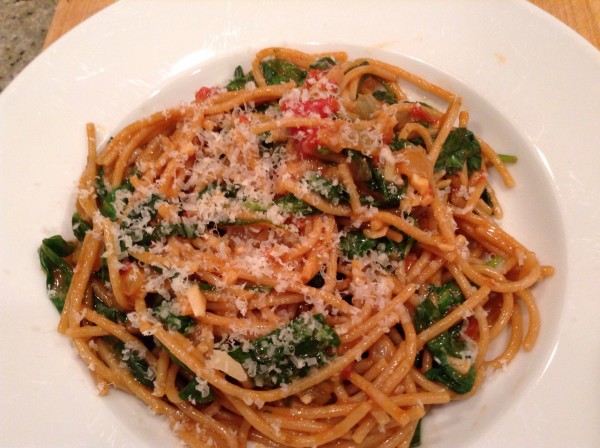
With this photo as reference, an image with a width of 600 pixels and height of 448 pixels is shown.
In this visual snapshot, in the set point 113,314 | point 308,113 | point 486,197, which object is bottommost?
point 113,314

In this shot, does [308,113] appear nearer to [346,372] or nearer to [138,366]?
[346,372]

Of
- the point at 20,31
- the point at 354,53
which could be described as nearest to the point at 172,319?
the point at 354,53

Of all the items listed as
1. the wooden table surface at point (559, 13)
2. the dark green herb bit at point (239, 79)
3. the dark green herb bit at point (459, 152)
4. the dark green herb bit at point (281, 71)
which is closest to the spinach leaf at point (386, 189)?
the dark green herb bit at point (459, 152)

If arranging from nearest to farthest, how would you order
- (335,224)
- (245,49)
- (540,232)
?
1. (335,224)
2. (540,232)
3. (245,49)

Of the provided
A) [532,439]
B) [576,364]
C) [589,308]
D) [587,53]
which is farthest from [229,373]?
[587,53]

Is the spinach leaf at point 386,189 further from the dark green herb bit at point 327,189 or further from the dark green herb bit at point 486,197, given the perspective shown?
the dark green herb bit at point 486,197

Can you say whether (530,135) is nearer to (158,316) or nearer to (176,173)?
(176,173)

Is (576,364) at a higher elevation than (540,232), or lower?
lower

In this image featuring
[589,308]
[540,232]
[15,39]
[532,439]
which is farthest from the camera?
[15,39]
